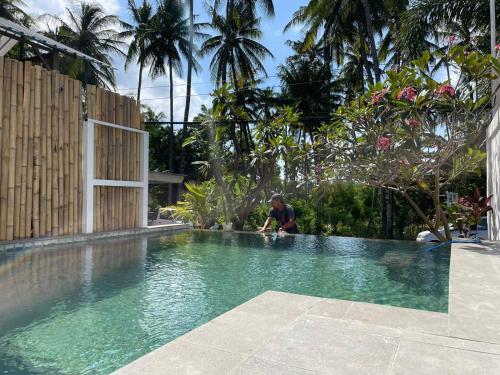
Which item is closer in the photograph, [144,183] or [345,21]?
[144,183]

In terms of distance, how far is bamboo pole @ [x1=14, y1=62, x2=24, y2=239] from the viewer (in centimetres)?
705

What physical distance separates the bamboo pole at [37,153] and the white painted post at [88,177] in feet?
3.38

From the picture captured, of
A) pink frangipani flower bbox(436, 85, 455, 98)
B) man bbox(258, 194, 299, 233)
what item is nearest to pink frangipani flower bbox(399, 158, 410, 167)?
pink frangipani flower bbox(436, 85, 455, 98)

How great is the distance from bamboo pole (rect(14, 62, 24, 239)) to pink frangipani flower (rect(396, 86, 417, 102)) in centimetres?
666

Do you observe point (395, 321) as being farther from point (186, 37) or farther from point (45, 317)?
point (186, 37)

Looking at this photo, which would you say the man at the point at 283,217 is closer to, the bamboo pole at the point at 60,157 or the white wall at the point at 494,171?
the white wall at the point at 494,171

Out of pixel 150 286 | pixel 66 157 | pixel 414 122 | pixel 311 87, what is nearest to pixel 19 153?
pixel 66 157

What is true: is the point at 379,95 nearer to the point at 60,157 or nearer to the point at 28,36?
the point at 60,157

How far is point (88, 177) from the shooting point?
27.3 feet

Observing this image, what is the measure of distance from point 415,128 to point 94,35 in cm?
2497

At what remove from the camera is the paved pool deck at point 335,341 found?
2100 mm

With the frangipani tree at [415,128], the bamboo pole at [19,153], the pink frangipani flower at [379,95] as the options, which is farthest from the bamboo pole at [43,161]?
the pink frangipani flower at [379,95]

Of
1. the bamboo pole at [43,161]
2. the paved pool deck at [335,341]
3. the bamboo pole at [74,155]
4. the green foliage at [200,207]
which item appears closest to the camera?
the paved pool deck at [335,341]

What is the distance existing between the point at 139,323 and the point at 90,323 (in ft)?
1.30
